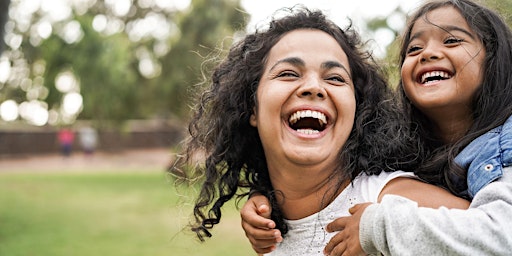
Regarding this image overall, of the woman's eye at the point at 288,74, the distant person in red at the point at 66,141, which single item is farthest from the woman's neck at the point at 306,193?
the distant person in red at the point at 66,141

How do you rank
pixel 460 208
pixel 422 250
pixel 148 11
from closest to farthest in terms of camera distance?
1. pixel 422 250
2. pixel 460 208
3. pixel 148 11

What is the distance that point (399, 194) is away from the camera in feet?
5.96

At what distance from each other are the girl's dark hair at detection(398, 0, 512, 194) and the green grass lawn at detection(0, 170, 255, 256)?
1110 mm

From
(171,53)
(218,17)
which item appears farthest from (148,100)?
(218,17)

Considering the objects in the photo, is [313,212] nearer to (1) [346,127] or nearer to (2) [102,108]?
(1) [346,127]

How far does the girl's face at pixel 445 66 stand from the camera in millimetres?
2023

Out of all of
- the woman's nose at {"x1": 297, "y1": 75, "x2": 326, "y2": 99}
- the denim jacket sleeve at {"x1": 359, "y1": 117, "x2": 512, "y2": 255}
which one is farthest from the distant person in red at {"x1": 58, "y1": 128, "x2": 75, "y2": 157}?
the denim jacket sleeve at {"x1": 359, "y1": 117, "x2": 512, "y2": 255}

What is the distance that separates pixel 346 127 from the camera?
2.06m

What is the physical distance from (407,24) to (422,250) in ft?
3.35

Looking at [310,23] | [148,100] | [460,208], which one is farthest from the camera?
[148,100]

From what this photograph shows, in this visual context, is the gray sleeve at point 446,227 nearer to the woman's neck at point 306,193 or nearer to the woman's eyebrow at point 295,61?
the woman's neck at point 306,193

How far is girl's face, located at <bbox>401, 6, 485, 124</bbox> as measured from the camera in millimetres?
2023

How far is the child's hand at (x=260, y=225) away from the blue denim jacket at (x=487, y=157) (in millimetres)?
627

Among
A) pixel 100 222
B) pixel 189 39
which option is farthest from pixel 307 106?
pixel 189 39
